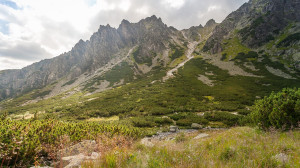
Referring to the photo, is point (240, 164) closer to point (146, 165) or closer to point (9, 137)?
point (146, 165)

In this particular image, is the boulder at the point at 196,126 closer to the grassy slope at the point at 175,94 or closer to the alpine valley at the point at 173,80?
the alpine valley at the point at 173,80

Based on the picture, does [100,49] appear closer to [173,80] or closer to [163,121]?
[173,80]

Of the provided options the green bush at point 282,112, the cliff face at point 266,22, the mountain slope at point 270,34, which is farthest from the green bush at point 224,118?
the cliff face at point 266,22

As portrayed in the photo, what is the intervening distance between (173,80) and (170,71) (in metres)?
28.0

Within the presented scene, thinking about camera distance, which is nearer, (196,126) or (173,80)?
(196,126)

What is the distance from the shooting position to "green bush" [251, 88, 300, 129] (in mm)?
7469

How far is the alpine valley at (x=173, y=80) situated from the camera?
737 inches

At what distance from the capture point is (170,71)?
8469 cm

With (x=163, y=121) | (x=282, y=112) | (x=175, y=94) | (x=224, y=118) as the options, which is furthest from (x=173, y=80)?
(x=282, y=112)

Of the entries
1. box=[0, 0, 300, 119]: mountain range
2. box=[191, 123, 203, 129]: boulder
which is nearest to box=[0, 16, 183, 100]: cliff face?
box=[0, 0, 300, 119]: mountain range

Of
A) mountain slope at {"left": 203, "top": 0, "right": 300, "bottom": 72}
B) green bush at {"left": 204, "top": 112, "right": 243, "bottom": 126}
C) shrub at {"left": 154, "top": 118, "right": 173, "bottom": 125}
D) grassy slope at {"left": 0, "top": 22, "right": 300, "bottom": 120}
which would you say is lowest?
green bush at {"left": 204, "top": 112, "right": 243, "bottom": 126}

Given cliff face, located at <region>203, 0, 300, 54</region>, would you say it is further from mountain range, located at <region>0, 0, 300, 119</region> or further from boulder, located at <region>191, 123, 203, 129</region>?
boulder, located at <region>191, 123, 203, 129</region>

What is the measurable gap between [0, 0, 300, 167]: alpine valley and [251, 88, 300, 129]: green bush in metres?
1.25

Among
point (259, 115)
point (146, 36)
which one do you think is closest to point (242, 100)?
point (259, 115)
